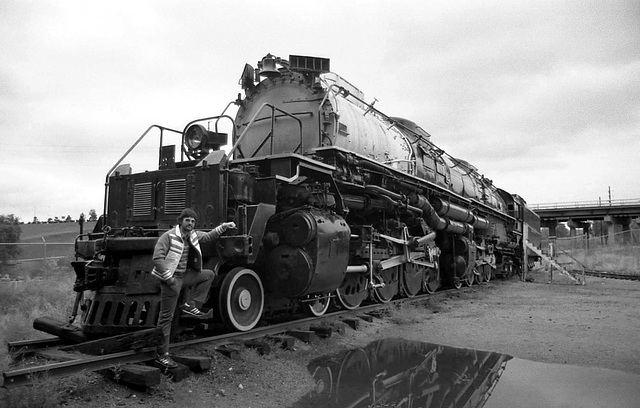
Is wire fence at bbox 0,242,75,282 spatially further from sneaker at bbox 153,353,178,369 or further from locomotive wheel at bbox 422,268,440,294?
locomotive wheel at bbox 422,268,440,294

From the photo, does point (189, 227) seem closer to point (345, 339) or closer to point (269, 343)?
point (269, 343)

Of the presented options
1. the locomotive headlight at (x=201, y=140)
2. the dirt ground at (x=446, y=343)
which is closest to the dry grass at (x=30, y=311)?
the dirt ground at (x=446, y=343)

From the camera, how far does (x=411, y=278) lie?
39.4 feet

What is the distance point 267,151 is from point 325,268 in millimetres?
2689

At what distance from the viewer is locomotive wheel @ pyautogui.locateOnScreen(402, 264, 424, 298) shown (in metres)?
11.8

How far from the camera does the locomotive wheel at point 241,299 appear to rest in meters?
6.30

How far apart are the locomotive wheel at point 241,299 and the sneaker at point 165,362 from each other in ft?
4.40

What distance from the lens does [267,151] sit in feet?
29.1

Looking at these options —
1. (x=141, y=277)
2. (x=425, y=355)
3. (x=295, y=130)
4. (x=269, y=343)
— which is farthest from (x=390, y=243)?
(x=141, y=277)

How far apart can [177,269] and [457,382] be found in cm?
330

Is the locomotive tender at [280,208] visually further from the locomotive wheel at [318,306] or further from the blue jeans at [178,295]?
the blue jeans at [178,295]

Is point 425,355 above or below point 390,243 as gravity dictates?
below

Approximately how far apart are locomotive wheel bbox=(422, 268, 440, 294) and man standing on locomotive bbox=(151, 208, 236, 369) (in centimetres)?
850

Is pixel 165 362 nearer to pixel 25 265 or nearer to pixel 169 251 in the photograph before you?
pixel 169 251
